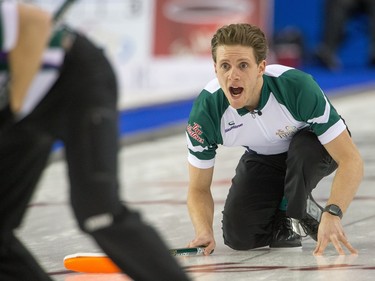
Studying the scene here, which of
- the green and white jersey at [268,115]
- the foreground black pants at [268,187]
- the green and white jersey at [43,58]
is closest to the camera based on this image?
the green and white jersey at [43,58]

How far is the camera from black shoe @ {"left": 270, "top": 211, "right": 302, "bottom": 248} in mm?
4714

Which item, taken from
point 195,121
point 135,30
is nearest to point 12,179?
point 195,121

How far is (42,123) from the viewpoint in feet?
10.2

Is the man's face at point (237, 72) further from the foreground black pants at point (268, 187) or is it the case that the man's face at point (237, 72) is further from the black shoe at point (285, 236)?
the black shoe at point (285, 236)

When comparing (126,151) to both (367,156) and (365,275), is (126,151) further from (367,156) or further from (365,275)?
(365,275)

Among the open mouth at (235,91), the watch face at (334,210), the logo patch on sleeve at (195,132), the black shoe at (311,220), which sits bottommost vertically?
the black shoe at (311,220)

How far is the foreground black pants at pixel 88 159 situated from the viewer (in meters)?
3.06

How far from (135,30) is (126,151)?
7.07 ft

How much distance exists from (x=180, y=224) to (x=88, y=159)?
2303 millimetres

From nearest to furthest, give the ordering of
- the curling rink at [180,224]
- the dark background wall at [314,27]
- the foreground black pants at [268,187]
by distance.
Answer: the curling rink at [180,224] → the foreground black pants at [268,187] → the dark background wall at [314,27]

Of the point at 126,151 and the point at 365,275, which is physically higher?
the point at 365,275

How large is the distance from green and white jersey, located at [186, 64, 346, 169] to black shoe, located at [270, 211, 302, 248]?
49cm

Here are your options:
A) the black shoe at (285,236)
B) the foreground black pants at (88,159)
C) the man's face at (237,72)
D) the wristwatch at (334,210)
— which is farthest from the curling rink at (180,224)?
the foreground black pants at (88,159)

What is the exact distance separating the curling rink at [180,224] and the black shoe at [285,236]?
0.07 meters
